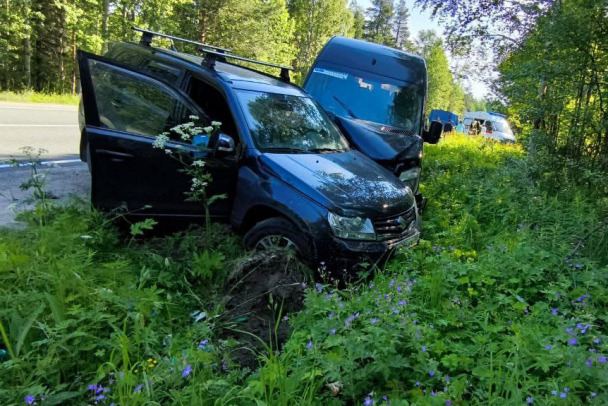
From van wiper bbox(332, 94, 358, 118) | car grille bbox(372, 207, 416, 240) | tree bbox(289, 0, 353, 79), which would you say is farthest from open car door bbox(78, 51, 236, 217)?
tree bbox(289, 0, 353, 79)

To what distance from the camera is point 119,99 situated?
13.0 ft

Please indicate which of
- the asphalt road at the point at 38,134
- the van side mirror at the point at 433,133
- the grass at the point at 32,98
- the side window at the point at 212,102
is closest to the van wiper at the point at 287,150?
the side window at the point at 212,102

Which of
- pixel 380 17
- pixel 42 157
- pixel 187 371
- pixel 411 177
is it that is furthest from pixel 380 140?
pixel 380 17

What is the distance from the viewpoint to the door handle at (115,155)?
373 centimetres

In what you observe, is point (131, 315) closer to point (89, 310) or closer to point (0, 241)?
point (89, 310)

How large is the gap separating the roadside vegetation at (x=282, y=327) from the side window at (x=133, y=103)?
0.96 metres

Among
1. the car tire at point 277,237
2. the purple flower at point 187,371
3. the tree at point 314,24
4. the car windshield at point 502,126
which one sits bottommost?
the purple flower at point 187,371

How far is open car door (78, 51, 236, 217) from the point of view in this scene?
12.4 feet

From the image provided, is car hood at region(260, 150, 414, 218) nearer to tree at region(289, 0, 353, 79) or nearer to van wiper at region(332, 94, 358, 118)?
van wiper at region(332, 94, 358, 118)

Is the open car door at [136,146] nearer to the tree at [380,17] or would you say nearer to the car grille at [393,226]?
the car grille at [393,226]

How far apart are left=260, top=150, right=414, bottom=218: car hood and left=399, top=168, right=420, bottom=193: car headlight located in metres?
1.50

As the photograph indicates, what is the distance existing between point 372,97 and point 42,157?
580 cm

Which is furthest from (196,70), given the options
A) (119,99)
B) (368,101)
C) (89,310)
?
(368,101)

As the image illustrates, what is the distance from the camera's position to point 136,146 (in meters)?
3.85
